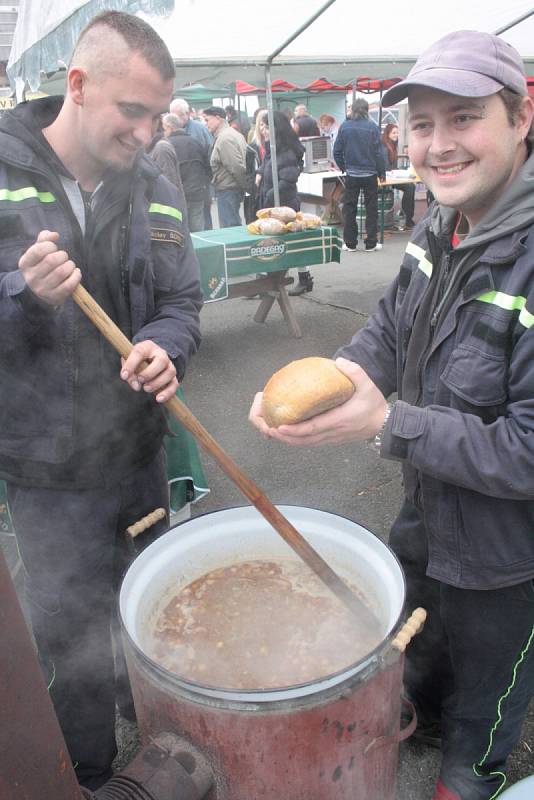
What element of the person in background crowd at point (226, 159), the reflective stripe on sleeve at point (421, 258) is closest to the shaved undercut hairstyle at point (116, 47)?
the reflective stripe on sleeve at point (421, 258)

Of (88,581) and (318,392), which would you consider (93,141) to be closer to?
(318,392)

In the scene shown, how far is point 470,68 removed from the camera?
1.36 meters

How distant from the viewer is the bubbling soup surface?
5.25 ft

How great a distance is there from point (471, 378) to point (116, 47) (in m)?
1.34

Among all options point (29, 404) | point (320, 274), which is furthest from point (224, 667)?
point (320, 274)

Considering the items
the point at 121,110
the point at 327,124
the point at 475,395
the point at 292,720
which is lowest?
the point at 292,720

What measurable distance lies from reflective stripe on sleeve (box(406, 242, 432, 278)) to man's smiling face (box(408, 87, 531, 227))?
199 millimetres

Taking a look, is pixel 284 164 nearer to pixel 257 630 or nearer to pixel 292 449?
pixel 292 449

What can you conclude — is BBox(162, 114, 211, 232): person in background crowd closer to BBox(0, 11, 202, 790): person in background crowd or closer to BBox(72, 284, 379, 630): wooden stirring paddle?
BBox(0, 11, 202, 790): person in background crowd

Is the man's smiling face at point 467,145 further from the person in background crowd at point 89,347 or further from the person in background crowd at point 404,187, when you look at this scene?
the person in background crowd at point 404,187

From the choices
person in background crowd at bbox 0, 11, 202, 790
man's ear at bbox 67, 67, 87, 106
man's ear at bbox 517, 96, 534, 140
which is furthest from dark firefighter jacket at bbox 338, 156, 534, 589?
man's ear at bbox 67, 67, 87, 106

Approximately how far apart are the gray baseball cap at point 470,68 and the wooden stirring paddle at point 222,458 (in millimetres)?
917

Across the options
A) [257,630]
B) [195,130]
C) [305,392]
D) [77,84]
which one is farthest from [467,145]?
[195,130]

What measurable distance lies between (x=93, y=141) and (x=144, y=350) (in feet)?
2.26
